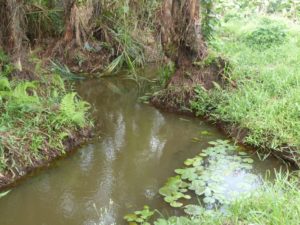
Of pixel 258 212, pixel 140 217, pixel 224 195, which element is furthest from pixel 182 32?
pixel 258 212

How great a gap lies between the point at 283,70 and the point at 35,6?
188 inches

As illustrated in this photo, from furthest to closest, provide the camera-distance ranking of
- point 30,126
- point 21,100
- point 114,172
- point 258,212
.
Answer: point 21,100
point 30,126
point 114,172
point 258,212

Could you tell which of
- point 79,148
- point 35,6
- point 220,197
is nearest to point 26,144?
point 79,148

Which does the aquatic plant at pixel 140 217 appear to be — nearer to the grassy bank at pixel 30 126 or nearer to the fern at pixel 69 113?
the grassy bank at pixel 30 126

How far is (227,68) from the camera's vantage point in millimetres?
6387

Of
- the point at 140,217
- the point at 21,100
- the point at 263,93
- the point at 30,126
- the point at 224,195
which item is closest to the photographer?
the point at 140,217

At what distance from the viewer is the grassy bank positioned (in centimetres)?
431

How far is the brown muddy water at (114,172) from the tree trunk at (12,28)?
1.51m

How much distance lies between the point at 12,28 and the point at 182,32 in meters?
2.53

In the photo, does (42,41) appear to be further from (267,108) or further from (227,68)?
(267,108)

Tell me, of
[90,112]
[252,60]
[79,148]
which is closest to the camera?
[79,148]

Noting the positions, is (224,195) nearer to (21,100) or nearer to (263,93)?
(263,93)

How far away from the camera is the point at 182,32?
6145mm

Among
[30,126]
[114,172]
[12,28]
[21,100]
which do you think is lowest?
[114,172]
